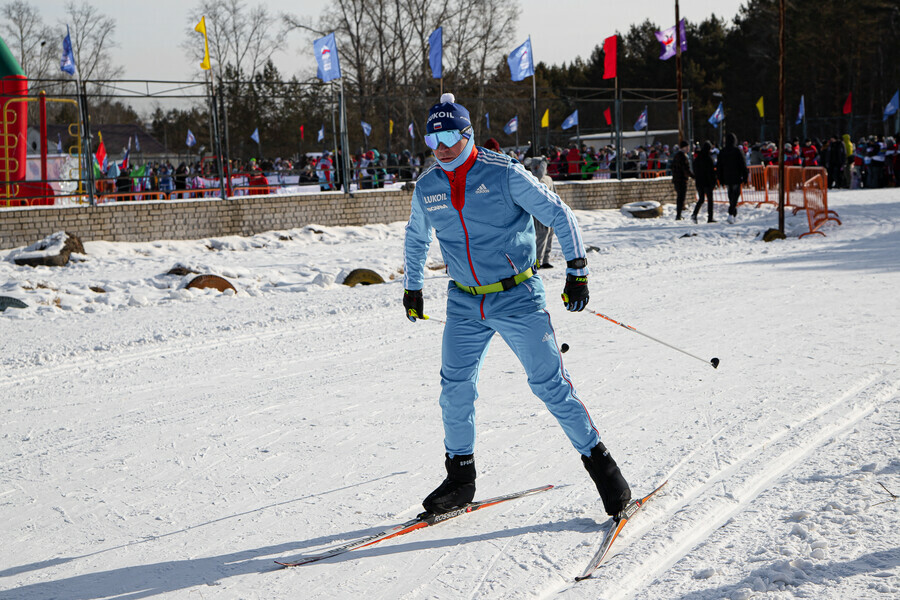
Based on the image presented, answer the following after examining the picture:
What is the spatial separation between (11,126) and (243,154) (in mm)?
4353

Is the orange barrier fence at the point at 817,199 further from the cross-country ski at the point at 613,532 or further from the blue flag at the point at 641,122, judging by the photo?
the cross-country ski at the point at 613,532

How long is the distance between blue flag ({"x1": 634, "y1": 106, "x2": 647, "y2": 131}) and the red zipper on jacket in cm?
1967

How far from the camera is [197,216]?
15391mm

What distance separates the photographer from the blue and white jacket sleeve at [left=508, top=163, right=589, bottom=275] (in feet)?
10.6

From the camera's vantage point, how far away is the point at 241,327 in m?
7.84

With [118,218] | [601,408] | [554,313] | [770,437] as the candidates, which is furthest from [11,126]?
[770,437]

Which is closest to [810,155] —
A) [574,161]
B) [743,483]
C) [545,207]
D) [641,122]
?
[641,122]

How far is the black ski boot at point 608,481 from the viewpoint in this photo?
130 inches

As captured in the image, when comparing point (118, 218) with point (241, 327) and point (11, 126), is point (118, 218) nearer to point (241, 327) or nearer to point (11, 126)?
point (11, 126)

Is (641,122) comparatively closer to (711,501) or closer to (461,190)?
(711,501)

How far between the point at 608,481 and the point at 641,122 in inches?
802

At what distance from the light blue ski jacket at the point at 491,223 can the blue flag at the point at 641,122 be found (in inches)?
773

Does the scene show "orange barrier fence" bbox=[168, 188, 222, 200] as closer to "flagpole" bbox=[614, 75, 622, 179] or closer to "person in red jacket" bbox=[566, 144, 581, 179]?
"person in red jacket" bbox=[566, 144, 581, 179]

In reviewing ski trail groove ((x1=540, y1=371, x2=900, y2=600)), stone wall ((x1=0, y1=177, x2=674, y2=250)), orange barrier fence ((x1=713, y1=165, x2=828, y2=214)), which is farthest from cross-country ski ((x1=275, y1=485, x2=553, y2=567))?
orange barrier fence ((x1=713, y1=165, x2=828, y2=214))
